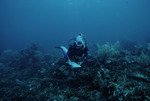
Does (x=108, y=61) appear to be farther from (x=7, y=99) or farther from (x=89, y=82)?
(x=7, y=99)

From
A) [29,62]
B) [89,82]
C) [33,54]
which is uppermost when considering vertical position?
[33,54]

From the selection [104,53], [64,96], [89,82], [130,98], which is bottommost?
[130,98]

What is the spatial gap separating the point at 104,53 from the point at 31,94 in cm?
492

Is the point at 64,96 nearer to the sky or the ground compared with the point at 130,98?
nearer to the sky

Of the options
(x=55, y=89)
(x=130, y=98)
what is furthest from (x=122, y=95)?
(x=55, y=89)

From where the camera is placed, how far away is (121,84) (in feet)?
8.25

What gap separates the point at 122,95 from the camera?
2.18m

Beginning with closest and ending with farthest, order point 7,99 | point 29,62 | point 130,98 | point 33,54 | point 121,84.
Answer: point 130,98, point 121,84, point 7,99, point 29,62, point 33,54

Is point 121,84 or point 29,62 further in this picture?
point 29,62

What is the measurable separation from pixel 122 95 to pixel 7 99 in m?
4.31

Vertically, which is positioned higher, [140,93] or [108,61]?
[108,61]

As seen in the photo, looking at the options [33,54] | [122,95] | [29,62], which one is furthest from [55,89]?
[33,54]

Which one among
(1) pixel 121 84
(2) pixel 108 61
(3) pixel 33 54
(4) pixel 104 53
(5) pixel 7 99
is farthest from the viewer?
(3) pixel 33 54

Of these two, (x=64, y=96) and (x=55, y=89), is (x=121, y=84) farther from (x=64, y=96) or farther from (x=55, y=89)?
(x=55, y=89)
